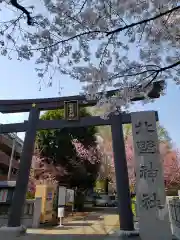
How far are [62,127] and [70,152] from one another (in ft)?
26.7

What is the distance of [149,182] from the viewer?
6.50 m

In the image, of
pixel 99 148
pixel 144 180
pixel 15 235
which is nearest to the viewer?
pixel 144 180

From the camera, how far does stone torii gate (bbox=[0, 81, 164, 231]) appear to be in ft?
24.2

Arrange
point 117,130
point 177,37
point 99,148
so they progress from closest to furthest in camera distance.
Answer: point 177,37, point 117,130, point 99,148

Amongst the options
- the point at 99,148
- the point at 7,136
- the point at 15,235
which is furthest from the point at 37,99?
the point at 7,136

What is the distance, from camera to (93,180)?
58.7 ft

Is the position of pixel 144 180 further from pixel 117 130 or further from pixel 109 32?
pixel 109 32

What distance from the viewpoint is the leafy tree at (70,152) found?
16.6 meters

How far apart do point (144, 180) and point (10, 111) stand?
6.09m

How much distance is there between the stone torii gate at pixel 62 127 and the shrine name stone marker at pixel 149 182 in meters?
0.94

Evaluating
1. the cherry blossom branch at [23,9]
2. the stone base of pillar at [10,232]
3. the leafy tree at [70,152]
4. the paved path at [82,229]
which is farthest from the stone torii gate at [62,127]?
the leafy tree at [70,152]

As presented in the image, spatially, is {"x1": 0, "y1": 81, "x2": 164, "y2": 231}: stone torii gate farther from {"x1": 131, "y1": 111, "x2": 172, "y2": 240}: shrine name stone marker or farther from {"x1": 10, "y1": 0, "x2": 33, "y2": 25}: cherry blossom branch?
{"x1": 10, "y1": 0, "x2": 33, "y2": 25}: cherry blossom branch

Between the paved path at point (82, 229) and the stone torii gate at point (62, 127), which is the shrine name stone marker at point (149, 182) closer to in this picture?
the stone torii gate at point (62, 127)

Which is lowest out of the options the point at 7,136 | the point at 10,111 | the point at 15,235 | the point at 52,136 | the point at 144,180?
the point at 15,235
